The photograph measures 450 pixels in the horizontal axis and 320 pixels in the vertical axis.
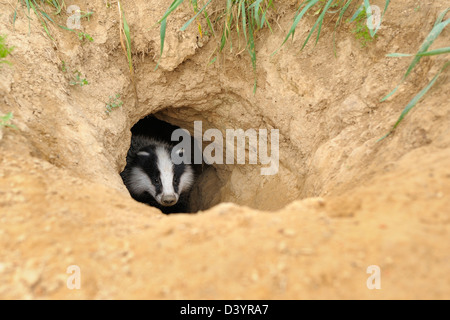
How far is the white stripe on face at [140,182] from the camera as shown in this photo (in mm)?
4543

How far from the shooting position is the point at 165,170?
4367 millimetres

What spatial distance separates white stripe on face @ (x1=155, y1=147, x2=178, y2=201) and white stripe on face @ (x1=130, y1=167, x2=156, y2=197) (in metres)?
Answer: 0.28

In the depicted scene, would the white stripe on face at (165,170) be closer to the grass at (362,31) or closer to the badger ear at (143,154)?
the badger ear at (143,154)

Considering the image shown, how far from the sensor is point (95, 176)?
2201 millimetres

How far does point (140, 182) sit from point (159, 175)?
0.44 meters

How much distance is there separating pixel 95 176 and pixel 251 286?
1449 mm

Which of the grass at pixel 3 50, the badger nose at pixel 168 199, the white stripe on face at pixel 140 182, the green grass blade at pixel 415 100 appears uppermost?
the grass at pixel 3 50

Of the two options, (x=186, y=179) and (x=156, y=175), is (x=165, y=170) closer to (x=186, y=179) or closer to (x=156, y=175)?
(x=156, y=175)

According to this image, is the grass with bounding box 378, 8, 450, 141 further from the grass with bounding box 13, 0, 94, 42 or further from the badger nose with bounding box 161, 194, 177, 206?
the badger nose with bounding box 161, 194, 177, 206

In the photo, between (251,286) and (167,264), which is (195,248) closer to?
(167,264)

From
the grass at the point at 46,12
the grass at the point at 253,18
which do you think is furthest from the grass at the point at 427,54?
the grass at the point at 46,12

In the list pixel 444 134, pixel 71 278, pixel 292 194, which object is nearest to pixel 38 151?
pixel 71 278

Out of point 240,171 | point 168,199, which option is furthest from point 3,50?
point 240,171

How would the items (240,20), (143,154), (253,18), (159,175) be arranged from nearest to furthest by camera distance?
1. (253,18)
2. (240,20)
3. (159,175)
4. (143,154)
